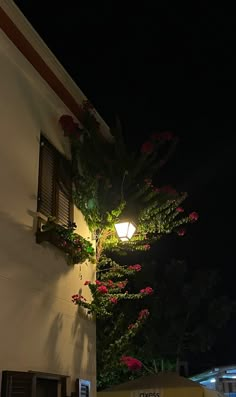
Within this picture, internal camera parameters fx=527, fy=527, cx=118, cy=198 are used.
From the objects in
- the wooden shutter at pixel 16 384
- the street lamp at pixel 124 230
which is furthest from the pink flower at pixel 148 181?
the wooden shutter at pixel 16 384

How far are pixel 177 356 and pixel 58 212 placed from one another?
14910 mm

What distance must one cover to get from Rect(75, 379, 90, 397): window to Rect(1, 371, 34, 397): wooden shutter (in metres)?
1.29

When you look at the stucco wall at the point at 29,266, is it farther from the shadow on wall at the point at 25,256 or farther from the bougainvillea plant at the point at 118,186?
the bougainvillea plant at the point at 118,186

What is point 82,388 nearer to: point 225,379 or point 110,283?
point 110,283

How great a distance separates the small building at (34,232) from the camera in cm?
581

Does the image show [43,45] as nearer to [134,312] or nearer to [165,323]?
[134,312]

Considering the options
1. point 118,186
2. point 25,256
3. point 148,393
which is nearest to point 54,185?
point 118,186

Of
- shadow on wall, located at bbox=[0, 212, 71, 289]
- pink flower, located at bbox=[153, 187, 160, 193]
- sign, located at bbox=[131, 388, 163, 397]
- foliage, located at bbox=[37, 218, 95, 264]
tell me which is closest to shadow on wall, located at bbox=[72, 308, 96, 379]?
foliage, located at bbox=[37, 218, 95, 264]

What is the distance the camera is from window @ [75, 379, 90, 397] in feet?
A: 22.5

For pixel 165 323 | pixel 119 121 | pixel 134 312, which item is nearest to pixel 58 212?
pixel 119 121

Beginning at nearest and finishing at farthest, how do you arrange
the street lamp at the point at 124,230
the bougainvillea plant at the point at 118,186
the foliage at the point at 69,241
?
the foliage at the point at 69,241 → the street lamp at the point at 124,230 → the bougainvillea plant at the point at 118,186

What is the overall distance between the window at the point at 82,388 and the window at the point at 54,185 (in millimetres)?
2146

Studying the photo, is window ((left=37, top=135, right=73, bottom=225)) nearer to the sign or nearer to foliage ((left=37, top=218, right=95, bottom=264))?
foliage ((left=37, top=218, right=95, bottom=264))

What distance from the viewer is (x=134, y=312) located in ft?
64.2
